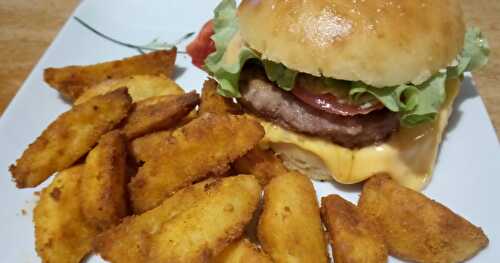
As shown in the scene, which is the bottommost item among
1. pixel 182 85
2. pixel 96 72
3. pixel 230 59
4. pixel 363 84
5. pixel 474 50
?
pixel 182 85

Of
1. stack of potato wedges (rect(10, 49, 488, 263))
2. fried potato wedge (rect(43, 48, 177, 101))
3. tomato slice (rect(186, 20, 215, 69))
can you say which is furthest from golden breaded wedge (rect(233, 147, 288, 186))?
tomato slice (rect(186, 20, 215, 69))

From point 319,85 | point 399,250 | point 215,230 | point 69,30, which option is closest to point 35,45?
point 69,30

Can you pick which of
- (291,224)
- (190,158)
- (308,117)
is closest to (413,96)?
(308,117)

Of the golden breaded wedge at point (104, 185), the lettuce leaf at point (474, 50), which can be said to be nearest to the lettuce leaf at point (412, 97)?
the lettuce leaf at point (474, 50)

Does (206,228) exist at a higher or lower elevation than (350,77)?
lower

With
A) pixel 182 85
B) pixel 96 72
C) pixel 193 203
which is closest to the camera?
pixel 193 203

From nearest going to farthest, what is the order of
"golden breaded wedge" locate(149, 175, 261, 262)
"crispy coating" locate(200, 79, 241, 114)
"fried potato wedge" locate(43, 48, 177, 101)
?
"golden breaded wedge" locate(149, 175, 261, 262) < "crispy coating" locate(200, 79, 241, 114) < "fried potato wedge" locate(43, 48, 177, 101)

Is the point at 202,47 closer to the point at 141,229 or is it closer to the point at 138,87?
the point at 138,87

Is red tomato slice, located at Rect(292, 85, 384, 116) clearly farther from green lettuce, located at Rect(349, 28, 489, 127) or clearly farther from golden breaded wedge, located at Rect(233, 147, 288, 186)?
golden breaded wedge, located at Rect(233, 147, 288, 186)
